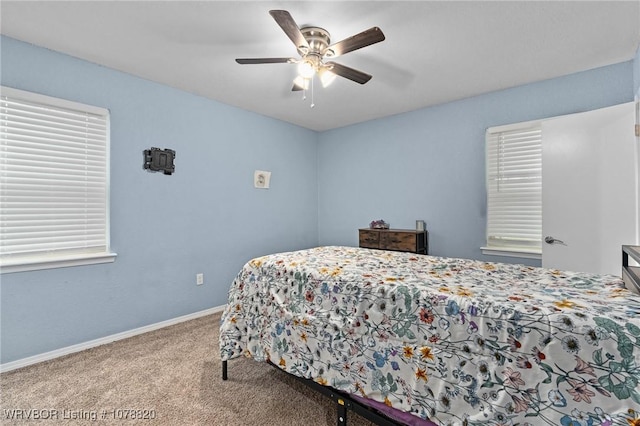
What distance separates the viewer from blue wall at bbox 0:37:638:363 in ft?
8.09

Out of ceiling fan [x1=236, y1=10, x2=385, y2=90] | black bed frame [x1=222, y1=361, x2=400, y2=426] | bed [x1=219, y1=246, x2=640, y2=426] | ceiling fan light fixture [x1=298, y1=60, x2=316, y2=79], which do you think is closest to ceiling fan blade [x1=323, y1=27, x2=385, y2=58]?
ceiling fan [x1=236, y1=10, x2=385, y2=90]

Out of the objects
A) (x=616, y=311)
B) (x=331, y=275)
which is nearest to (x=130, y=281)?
(x=331, y=275)

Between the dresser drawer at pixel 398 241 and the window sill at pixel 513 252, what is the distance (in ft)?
2.49

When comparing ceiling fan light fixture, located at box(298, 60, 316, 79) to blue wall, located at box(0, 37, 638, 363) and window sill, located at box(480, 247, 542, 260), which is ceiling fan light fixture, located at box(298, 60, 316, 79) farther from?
window sill, located at box(480, 247, 542, 260)

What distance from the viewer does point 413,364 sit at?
132 cm

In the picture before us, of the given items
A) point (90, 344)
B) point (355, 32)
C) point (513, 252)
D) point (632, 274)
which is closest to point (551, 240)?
point (513, 252)

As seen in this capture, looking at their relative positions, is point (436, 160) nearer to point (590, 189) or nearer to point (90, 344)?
point (590, 189)

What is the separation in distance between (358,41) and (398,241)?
8.14ft

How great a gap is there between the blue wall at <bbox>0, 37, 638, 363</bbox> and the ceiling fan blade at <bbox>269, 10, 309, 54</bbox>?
193 cm

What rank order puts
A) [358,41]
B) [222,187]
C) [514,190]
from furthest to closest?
[222,187] < [514,190] < [358,41]

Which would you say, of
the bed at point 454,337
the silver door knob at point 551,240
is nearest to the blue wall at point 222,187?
the silver door knob at point 551,240

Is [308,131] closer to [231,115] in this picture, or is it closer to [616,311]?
[231,115]

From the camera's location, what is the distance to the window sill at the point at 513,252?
2984 millimetres

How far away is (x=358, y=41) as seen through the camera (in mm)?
1813
